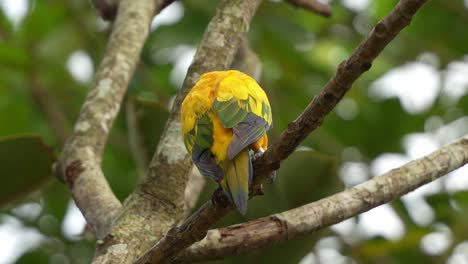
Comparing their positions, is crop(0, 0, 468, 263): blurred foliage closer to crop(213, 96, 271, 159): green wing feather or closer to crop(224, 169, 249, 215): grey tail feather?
crop(213, 96, 271, 159): green wing feather

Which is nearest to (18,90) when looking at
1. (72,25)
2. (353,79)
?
(72,25)

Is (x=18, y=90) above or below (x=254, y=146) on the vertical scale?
above

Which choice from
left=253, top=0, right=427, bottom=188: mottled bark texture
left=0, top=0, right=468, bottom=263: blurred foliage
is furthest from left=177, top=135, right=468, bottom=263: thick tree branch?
left=0, top=0, right=468, bottom=263: blurred foliage

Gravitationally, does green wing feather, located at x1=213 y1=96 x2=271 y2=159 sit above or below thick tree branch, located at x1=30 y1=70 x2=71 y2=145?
below

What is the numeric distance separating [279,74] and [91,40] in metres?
1.27

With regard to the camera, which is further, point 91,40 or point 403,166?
point 91,40

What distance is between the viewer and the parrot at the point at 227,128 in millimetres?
2352

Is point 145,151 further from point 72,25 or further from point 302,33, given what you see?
point 72,25

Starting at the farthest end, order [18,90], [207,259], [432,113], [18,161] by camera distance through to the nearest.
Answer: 1. [18,90]
2. [432,113]
3. [18,161]
4. [207,259]

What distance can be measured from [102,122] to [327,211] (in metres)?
1.08

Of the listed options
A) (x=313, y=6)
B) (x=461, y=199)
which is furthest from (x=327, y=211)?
(x=461, y=199)

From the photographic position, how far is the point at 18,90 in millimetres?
5527

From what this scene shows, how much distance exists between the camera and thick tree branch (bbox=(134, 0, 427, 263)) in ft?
6.41

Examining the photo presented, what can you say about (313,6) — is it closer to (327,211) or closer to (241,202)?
(327,211)
